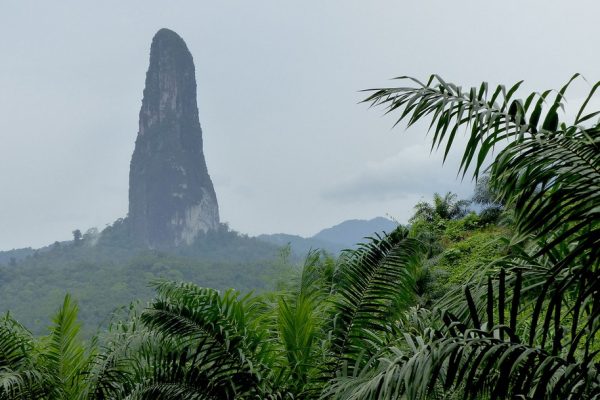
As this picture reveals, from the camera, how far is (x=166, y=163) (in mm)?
112375

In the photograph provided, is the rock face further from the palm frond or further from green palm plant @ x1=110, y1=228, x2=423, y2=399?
the palm frond

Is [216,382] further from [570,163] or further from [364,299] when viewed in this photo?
[570,163]

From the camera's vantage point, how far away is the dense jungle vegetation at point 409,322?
298 cm

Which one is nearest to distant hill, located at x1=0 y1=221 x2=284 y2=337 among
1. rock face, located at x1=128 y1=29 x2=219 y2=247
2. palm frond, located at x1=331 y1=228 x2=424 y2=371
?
rock face, located at x1=128 y1=29 x2=219 y2=247

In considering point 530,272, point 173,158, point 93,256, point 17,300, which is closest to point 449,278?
point 530,272

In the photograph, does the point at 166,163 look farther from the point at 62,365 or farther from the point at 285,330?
the point at 285,330

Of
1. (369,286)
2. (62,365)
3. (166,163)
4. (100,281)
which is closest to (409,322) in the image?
(369,286)

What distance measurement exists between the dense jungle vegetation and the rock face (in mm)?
102528

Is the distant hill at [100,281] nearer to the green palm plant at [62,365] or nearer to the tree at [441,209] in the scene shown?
the tree at [441,209]

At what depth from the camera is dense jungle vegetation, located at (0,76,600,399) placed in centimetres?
298

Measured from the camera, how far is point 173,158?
112375 millimetres

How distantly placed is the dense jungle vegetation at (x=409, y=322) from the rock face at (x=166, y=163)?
10253 centimetres

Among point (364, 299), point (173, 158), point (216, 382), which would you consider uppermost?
point (173, 158)

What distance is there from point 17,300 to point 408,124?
6476 centimetres
